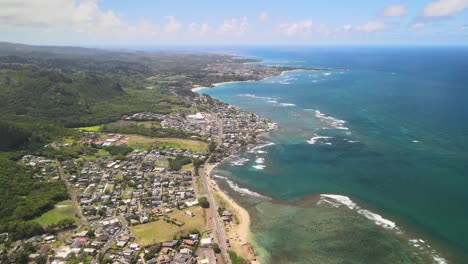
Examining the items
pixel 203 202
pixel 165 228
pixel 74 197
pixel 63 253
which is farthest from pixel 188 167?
pixel 63 253

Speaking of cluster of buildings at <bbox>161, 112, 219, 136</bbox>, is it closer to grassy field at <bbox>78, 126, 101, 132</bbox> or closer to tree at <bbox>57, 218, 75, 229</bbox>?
grassy field at <bbox>78, 126, 101, 132</bbox>

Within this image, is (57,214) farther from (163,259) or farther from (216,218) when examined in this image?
(216,218)

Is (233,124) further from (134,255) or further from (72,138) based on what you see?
(134,255)

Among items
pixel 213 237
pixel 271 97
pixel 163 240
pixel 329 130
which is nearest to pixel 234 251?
pixel 213 237

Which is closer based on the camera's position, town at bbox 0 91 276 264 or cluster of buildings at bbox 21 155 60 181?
town at bbox 0 91 276 264

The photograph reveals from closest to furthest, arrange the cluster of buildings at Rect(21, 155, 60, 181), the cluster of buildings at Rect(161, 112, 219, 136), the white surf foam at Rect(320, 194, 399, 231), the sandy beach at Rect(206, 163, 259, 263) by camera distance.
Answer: the sandy beach at Rect(206, 163, 259, 263)
the white surf foam at Rect(320, 194, 399, 231)
the cluster of buildings at Rect(21, 155, 60, 181)
the cluster of buildings at Rect(161, 112, 219, 136)

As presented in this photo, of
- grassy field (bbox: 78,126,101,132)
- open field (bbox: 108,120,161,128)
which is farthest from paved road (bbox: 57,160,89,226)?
open field (bbox: 108,120,161,128)
